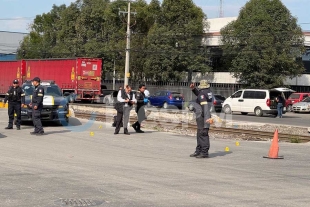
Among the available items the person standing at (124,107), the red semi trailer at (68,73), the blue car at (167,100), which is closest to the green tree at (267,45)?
the blue car at (167,100)

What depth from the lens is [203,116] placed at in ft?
45.0

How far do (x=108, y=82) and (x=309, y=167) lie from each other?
54536 millimetres

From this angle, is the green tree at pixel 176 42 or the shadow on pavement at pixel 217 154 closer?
the shadow on pavement at pixel 217 154

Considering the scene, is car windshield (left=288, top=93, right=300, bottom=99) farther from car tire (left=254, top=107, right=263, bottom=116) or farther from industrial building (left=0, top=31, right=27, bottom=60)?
industrial building (left=0, top=31, right=27, bottom=60)

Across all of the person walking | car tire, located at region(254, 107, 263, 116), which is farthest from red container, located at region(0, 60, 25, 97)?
the person walking

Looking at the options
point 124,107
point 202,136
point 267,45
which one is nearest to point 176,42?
point 267,45

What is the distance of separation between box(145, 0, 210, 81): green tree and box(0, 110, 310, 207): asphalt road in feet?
125

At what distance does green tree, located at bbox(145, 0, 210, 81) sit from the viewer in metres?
55.8

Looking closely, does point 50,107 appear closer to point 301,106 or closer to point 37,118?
point 37,118

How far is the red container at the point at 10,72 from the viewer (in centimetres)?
4803

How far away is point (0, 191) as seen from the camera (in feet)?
29.5

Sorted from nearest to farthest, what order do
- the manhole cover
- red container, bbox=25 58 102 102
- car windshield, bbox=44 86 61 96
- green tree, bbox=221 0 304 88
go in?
the manhole cover
car windshield, bbox=44 86 61 96
red container, bbox=25 58 102 102
green tree, bbox=221 0 304 88

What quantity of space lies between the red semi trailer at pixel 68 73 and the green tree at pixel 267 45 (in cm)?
1316

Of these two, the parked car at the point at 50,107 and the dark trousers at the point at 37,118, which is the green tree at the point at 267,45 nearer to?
the parked car at the point at 50,107
